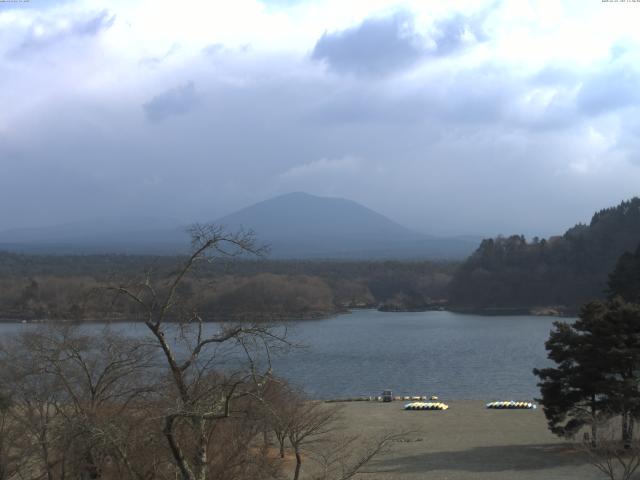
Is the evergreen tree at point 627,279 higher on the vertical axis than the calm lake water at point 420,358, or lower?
higher

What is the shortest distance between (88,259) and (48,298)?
34190 millimetres

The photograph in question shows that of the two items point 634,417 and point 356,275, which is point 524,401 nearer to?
point 634,417

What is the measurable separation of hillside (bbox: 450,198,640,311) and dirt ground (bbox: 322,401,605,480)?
146 ft

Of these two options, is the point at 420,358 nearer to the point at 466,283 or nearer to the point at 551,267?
the point at 551,267

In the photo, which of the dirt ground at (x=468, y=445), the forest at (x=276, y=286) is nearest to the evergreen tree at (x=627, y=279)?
the dirt ground at (x=468, y=445)

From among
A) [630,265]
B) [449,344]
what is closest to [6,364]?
[630,265]

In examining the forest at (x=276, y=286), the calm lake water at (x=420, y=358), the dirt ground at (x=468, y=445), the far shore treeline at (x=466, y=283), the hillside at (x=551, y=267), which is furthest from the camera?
the hillside at (x=551, y=267)

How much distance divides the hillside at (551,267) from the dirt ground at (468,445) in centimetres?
4459

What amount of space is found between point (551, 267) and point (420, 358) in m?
36.1

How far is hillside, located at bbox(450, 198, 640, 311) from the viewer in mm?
66250

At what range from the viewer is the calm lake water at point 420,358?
27875 mm

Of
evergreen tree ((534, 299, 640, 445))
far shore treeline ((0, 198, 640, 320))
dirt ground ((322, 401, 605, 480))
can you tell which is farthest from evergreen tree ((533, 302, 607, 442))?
far shore treeline ((0, 198, 640, 320))

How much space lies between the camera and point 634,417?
541 inches

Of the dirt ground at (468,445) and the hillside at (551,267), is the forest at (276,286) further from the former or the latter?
the dirt ground at (468,445)
